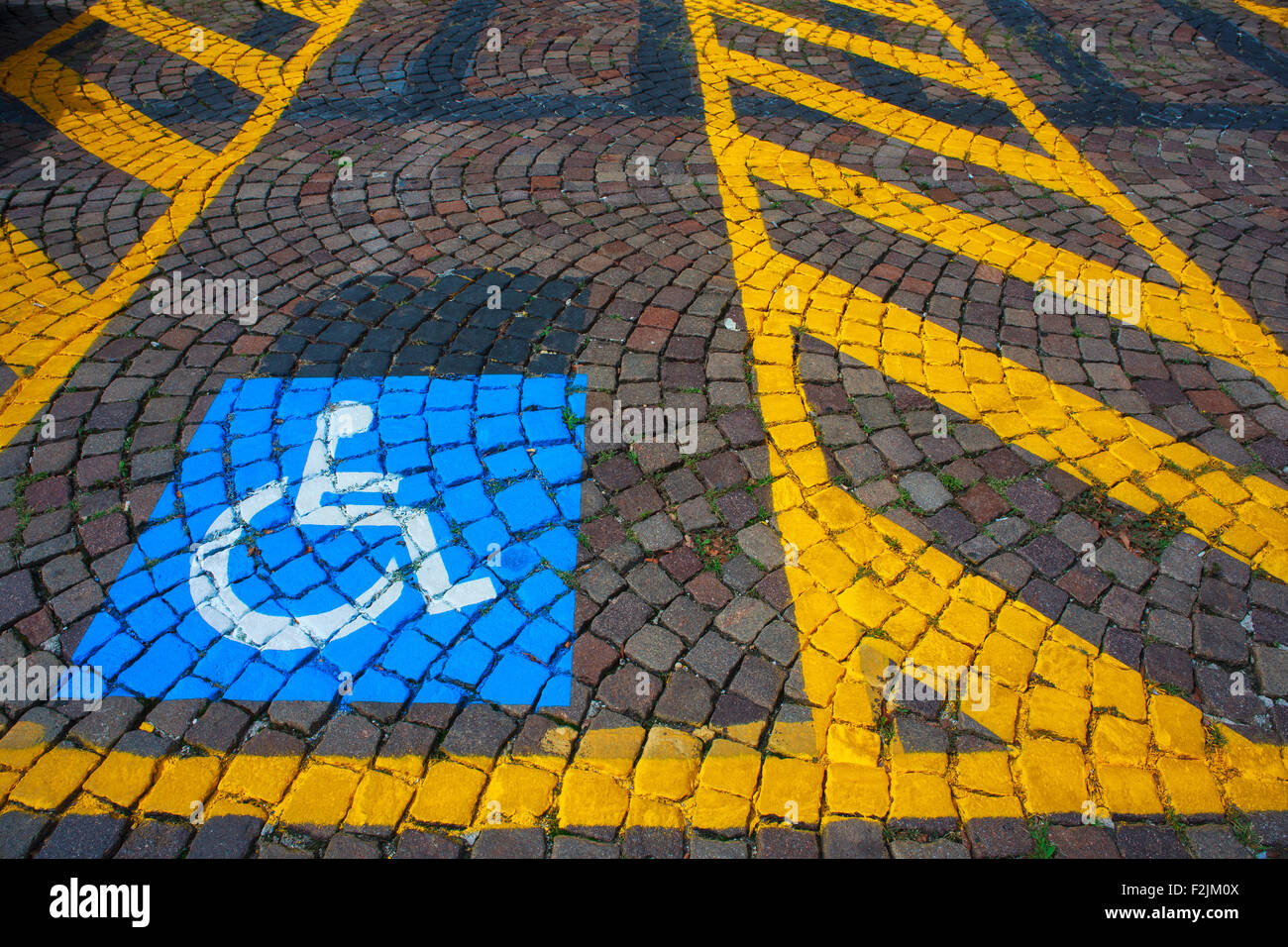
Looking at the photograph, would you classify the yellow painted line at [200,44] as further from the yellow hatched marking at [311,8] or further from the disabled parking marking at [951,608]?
the disabled parking marking at [951,608]

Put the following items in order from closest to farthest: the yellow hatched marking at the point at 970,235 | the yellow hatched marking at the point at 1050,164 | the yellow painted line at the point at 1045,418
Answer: the yellow painted line at the point at 1045,418 → the yellow hatched marking at the point at 1050,164 → the yellow hatched marking at the point at 970,235

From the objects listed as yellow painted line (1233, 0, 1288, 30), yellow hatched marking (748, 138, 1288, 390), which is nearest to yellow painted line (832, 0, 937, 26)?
yellow hatched marking (748, 138, 1288, 390)

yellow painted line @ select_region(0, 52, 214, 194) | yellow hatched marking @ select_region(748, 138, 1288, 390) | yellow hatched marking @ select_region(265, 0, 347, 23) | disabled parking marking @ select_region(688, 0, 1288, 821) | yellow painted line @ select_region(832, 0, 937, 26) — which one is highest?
yellow hatched marking @ select_region(265, 0, 347, 23)

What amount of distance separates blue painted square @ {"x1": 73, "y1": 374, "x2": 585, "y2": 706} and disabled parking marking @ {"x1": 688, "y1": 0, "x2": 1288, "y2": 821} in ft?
3.81

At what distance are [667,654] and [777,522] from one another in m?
0.91

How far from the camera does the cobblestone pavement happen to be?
2.84 metres

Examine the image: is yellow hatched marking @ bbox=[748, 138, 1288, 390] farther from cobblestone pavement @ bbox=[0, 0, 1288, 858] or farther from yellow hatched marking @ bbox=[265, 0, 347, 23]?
yellow hatched marking @ bbox=[265, 0, 347, 23]

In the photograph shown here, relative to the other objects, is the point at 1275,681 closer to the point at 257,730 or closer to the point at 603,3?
the point at 257,730

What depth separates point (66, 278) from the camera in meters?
5.15

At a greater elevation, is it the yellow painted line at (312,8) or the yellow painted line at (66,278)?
the yellow painted line at (312,8)

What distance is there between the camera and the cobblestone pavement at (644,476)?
112 inches

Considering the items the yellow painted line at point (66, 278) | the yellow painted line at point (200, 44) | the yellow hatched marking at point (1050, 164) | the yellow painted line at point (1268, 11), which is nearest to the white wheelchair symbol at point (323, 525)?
the yellow painted line at point (66, 278)

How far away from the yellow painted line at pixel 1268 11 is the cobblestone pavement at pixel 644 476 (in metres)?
3.14

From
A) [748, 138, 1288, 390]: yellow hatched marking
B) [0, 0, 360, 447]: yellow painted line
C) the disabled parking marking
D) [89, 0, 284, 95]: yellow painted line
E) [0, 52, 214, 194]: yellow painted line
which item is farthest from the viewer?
[89, 0, 284, 95]: yellow painted line
